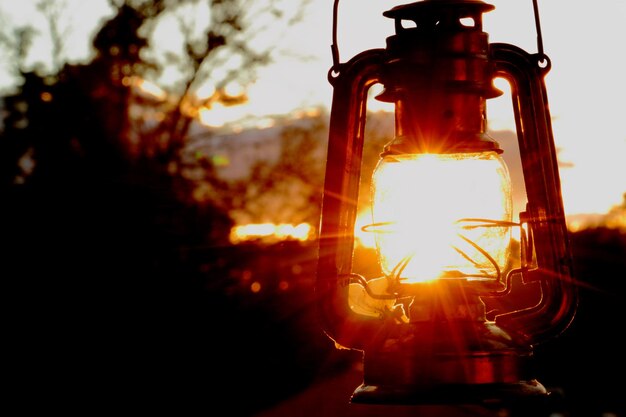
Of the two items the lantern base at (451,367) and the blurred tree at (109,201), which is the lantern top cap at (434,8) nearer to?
the lantern base at (451,367)

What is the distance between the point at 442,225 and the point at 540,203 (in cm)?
16

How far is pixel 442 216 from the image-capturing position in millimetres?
1701

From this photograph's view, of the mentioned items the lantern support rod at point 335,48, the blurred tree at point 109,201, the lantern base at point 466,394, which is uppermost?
the blurred tree at point 109,201

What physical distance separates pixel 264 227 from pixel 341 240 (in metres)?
14.7

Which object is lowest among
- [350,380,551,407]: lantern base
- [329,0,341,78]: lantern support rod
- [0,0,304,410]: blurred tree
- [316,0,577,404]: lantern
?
[350,380,551,407]: lantern base

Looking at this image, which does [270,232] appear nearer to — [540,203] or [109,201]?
[109,201]

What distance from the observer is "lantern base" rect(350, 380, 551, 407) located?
153 cm

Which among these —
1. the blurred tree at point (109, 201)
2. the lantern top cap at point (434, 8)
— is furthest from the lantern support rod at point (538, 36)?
the blurred tree at point (109, 201)

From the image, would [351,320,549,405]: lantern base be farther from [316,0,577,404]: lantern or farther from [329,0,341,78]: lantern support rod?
[329,0,341,78]: lantern support rod

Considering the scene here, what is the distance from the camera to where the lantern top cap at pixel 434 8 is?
1.62m

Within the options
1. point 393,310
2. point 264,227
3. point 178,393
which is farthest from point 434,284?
point 264,227

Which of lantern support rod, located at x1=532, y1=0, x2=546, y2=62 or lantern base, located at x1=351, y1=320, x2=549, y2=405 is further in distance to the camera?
lantern support rod, located at x1=532, y1=0, x2=546, y2=62

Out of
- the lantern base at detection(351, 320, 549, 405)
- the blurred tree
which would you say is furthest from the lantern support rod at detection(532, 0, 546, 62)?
the blurred tree

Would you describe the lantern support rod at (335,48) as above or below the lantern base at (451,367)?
above
